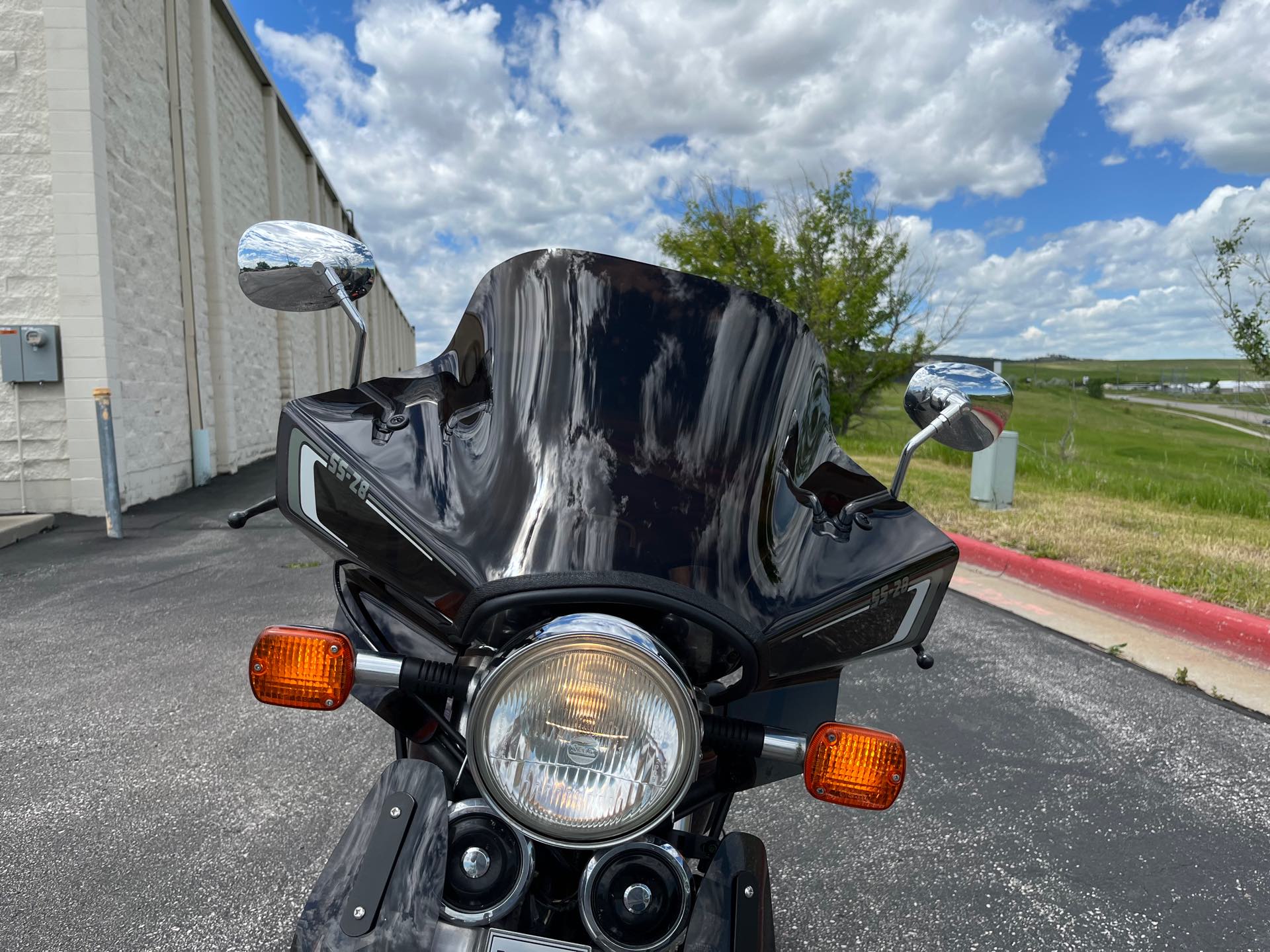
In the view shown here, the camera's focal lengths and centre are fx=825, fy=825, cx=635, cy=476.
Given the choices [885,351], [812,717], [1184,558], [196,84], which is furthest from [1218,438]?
[812,717]

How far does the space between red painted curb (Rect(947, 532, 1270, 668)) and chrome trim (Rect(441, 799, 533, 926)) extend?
15.2 feet

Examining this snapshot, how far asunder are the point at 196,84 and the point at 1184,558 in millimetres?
13761

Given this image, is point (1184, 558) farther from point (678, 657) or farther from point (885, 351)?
point (885, 351)

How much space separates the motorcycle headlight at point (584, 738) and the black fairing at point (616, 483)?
0.11 m

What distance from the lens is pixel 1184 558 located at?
19.4 feet

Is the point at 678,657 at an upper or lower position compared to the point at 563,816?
upper

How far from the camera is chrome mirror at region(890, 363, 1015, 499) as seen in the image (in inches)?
70.9

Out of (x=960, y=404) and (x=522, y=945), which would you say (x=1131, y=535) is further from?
(x=522, y=945)

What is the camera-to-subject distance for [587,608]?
1.13 meters

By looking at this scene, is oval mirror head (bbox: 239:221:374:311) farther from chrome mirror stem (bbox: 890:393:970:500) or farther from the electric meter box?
the electric meter box

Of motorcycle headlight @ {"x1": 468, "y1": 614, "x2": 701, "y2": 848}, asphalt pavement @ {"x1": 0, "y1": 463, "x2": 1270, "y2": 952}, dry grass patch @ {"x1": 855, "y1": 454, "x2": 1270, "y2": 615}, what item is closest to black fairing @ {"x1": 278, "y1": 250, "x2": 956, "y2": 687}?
motorcycle headlight @ {"x1": 468, "y1": 614, "x2": 701, "y2": 848}

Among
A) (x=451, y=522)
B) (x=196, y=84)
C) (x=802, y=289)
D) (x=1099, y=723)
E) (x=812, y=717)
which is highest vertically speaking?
(x=196, y=84)

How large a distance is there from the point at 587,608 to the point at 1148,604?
511cm

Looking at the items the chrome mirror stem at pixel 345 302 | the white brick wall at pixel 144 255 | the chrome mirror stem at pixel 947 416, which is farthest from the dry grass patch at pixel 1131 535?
the white brick wall at pixel 144 255
